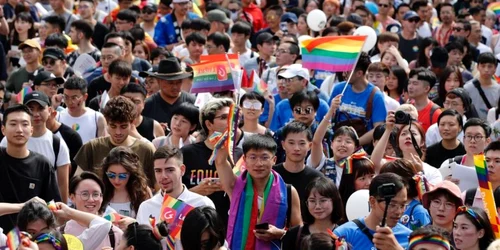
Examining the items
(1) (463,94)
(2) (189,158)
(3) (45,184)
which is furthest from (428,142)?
(3) (45,184)

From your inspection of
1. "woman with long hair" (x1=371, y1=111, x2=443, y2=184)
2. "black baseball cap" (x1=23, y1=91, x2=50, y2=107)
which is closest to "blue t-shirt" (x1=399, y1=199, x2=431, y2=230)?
"woman with long hair" (x1=371, y1=111, x2=443, y2=184)

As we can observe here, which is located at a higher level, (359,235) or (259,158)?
(259,158)

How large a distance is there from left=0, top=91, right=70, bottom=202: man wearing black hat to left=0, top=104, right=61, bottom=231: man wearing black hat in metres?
0.63

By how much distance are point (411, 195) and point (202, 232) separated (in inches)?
97.7

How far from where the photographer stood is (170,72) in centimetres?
1340

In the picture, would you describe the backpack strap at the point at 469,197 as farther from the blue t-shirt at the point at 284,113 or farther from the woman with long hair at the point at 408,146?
the blue t-shirt at the point at 284,113

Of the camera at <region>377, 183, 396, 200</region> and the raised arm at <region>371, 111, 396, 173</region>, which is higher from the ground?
the raised arm at <region>371, 111, 396, 173</region>

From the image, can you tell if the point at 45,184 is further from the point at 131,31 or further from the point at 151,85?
the point at 131,31

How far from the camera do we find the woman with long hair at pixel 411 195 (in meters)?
9.38

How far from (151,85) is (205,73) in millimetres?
1889

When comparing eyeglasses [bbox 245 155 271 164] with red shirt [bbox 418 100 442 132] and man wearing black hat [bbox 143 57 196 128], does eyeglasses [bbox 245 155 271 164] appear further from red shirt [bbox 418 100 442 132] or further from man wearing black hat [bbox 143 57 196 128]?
red shirt [bbox 418 100 442 132]

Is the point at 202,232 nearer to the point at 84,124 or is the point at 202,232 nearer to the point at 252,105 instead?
the point at 252,105

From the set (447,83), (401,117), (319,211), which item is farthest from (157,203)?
(447,83)

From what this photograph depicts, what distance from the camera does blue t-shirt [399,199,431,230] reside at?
30.7 feet
